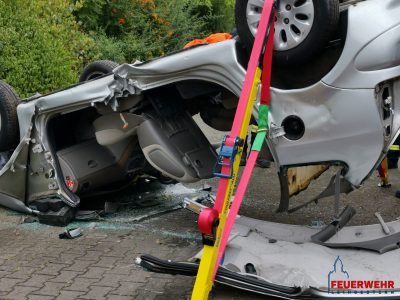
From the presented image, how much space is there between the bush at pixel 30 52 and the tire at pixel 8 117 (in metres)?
3.32

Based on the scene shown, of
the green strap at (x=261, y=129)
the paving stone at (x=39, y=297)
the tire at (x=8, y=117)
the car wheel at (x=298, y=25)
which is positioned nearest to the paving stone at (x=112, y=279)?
the paving stone at (x=39, y=297)

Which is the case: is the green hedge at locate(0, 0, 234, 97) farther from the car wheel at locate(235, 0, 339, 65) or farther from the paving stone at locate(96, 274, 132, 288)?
the car wheel at locate(235, 0, 339, 65)

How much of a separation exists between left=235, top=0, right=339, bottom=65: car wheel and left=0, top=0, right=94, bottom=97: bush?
567 centimetres

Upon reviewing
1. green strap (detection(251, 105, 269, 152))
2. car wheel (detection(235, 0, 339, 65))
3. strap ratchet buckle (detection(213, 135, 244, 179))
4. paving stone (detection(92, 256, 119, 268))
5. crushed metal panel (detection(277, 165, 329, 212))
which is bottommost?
paving stone (detection(92, 256, 119, 268))

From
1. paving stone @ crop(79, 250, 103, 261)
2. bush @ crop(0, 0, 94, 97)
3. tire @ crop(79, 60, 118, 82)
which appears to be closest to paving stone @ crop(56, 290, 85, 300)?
paving stone @ crop(79, 250, 103, 261)

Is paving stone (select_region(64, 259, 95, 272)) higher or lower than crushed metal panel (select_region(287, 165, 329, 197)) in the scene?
lower

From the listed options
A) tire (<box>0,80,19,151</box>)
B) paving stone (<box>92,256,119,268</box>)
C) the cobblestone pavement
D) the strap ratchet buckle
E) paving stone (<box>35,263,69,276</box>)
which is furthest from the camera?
tire (<box>0,80,19,151</box>)

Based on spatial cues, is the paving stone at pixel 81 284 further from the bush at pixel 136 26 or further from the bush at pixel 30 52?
the bush at pixel 136 26

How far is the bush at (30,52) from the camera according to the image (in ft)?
28.2

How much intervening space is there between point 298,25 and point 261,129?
34.4 inches

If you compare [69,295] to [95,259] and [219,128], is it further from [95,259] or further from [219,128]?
[219,128]

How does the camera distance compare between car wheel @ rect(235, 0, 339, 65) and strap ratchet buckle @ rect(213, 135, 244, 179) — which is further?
car wheel @ rect(235, 0, 339, 65)

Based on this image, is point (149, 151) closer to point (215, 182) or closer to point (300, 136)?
point (300, 136)

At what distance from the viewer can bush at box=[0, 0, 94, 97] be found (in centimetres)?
861
